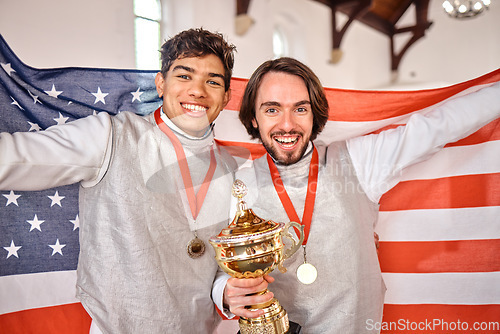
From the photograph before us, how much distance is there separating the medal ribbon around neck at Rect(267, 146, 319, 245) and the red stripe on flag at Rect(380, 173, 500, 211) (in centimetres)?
41

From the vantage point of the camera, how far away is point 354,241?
5.04 ft

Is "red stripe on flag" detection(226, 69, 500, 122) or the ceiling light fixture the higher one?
the ceiling light fixture

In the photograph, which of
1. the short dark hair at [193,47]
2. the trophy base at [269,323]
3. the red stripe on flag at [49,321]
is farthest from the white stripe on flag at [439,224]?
the red stripe on flag at [49,321]

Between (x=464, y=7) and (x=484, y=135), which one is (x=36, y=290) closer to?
(x=484, y=135)

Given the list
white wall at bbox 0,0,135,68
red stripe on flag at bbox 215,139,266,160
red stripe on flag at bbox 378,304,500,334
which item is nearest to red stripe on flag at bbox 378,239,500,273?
red stripe on flag at bbox 378,304,500,334

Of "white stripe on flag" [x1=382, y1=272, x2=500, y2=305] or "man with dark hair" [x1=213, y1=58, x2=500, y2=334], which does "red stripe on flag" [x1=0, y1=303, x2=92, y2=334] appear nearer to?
"man with dark hair" [x1=213, y1=58, x2=500, y2=334]

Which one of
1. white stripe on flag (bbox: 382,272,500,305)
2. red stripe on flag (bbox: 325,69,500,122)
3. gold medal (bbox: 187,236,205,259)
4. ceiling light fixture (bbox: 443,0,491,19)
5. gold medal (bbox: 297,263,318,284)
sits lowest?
white stripe on flag (bbox: 382,272,500,305)

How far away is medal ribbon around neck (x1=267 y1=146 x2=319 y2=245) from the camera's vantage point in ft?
5.08

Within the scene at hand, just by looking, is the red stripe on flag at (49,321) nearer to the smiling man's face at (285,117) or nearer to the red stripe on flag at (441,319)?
the smiling man's face at (285,117)

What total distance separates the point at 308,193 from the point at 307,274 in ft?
0.98

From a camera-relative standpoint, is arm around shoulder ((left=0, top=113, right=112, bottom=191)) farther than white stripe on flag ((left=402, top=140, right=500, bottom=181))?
No

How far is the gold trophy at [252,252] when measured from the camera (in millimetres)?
1256

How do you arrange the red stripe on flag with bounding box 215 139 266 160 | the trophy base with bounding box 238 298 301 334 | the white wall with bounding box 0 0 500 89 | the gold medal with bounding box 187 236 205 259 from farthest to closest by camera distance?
1. the white wall with bounding box 0 0 500 89
2. the red stripe on flag with bounding box 215 139 266 160
3. the gold medal with bounding box 187 236 205 259
4. the trophy base with bounding box 238 298 301 334

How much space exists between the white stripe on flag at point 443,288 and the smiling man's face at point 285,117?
74 cm
